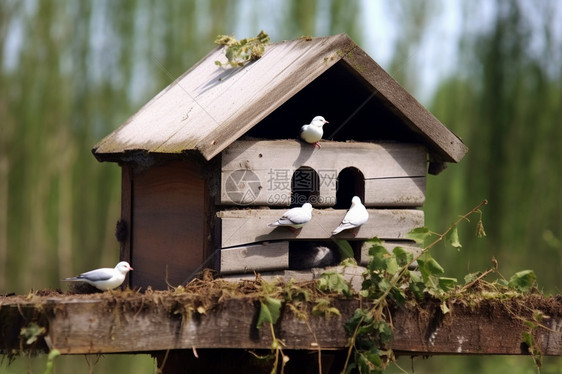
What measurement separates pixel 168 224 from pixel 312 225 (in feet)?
2.73

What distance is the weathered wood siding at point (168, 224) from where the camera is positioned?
4.20 m

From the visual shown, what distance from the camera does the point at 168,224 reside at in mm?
4551

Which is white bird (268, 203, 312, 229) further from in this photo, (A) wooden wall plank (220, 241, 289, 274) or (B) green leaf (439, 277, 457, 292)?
(B) green leaf (439, 277, 457, 292)

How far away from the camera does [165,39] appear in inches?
445

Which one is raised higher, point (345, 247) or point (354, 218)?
point (354, 218)

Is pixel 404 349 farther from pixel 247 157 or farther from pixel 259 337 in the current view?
pixel 247 157

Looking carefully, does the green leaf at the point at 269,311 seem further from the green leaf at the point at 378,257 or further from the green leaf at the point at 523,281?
the green leaf at the point at 523,281

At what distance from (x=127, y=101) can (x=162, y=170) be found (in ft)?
22.5

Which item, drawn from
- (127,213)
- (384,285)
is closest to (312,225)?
(384,285)

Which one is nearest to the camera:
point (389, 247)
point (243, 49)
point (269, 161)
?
point (269, 161)

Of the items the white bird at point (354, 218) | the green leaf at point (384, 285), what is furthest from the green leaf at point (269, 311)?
the white bird at point (354, 218)

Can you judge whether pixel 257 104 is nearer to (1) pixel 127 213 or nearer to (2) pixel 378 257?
(2) pixel 378 257

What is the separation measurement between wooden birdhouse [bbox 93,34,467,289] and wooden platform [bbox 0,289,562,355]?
58 cm

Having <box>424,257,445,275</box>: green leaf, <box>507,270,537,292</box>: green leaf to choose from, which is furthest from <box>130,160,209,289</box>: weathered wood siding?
<box>507,270,537,292</box>: green leaf
